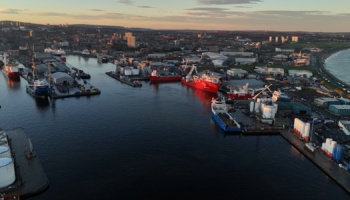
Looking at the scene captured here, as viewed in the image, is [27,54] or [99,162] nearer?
[99,162]

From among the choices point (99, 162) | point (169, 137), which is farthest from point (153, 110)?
point (99, 162)

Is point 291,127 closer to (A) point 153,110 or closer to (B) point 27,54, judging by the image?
(A) point 153,110

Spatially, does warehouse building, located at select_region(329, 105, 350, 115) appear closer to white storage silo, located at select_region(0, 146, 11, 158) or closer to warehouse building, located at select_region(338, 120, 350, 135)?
warehouse building, located at select_region(338, 120, 350, 135)

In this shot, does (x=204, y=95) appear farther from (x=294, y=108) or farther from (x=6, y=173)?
(x=6, y=173)

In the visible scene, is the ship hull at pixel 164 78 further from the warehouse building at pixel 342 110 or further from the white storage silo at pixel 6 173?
the white storage silo at pixel 6 173

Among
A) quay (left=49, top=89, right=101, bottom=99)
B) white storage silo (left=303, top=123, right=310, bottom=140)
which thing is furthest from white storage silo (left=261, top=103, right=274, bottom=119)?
quay (left=49, top=89, right=101, bottom=99)

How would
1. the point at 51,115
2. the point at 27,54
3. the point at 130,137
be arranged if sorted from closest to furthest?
1. the point at 130,137
2. the point at 51,115
3. the point at 27,54
